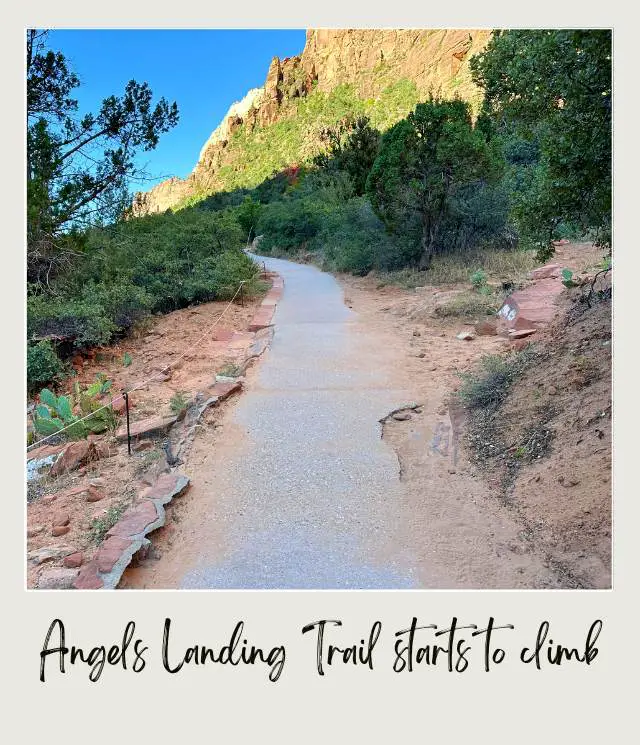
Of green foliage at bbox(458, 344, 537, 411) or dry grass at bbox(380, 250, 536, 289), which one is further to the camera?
dry grass at bbox(380, 250, 536, 289)

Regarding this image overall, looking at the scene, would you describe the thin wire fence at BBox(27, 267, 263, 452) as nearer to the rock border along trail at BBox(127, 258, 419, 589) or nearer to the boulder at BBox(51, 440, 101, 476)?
the boulder at BBox(51, 440, 101, 476)

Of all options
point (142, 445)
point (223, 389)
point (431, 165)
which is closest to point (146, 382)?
point (223, 389)

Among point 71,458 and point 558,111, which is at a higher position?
point 558,111

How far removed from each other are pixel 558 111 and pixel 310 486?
3.38 metres

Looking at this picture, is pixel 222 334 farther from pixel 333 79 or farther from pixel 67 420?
pixel 333 79

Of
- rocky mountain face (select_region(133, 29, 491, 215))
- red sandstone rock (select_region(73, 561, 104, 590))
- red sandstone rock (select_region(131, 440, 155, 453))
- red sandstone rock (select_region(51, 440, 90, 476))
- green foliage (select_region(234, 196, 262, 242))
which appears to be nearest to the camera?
red sandstone rock (select_region(73, 561, 104, 590))

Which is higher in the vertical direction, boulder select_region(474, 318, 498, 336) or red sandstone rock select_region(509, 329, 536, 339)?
boulder select_region(474, 318, 498, 336)

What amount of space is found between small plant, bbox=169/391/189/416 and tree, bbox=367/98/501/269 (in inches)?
398

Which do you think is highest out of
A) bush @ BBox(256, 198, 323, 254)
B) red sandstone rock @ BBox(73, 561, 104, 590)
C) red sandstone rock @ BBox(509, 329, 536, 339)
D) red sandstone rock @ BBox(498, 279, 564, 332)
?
bush @ BBox(256, 198, 323, 254)

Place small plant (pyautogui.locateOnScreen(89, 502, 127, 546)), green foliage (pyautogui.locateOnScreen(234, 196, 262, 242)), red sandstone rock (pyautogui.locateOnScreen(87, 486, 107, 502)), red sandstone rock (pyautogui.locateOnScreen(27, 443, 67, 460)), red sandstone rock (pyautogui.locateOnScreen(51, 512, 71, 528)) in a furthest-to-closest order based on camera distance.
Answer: green foliage (pyautogui.locateOnScreen(234, 196, 262, 242))
red sandstone rock (pyautogui.locateOnScreen(27, 443, 67, 460))
red sandstone rock (pyautogui.locateOnScreen(87, 486, 107, 502))
red sandstone rock (pyautogui.locateOnScreen(51, 512, 71, 528))
small plant (pyautogui.locateOnScreen(89, 502, 127, 546))

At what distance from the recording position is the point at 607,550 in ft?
11.0

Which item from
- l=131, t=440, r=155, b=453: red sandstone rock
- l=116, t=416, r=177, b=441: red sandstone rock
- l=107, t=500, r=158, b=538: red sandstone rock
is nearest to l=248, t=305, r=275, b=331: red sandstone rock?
l=116, t=416, r=177, b=441: red sandstone rock

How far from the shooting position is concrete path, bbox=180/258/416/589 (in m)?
3.44

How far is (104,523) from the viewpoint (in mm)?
4266
